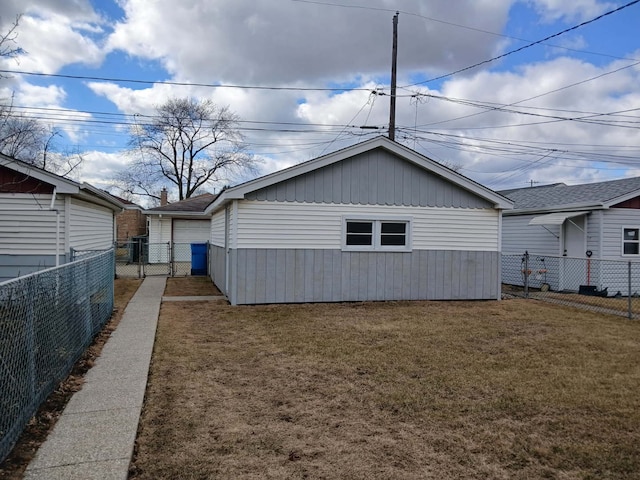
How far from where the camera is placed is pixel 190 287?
1397 centimetres

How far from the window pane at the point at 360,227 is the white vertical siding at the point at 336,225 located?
23cm

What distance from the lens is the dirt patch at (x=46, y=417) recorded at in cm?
308

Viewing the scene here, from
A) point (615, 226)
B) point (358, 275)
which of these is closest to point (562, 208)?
point (615, 226)

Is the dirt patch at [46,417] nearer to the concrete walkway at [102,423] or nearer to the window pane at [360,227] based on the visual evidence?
the concrete walkway at [102,423]

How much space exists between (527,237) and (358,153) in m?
8.61

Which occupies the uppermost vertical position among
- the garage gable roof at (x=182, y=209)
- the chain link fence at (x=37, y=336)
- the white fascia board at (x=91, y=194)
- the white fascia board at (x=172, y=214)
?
the garage gable roof at (x=182, y=209)

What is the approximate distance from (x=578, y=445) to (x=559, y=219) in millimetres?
12033

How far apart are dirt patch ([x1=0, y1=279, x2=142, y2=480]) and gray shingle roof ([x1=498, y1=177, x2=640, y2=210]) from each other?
44.4 feet

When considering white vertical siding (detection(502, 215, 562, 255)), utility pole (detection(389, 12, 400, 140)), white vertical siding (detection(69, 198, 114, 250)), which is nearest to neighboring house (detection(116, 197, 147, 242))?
white vertical siding (detection(69, 198, 114, 250))

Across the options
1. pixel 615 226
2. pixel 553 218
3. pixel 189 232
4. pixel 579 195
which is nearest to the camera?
pixel 615 226

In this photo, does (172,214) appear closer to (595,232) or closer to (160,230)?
(160,230)

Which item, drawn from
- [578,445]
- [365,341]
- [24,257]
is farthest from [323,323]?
[24,257]

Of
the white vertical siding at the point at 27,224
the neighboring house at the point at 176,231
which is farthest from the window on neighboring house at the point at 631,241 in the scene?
the neighboring house at the point at 176,231

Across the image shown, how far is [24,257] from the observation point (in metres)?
9.69
